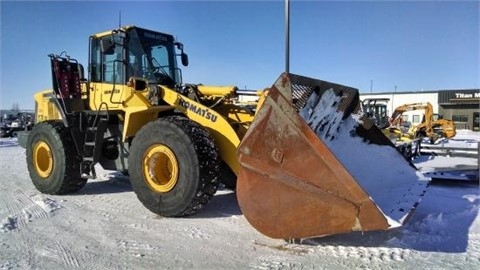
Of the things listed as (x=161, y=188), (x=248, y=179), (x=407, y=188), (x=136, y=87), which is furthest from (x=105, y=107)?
(x=407, y=188)

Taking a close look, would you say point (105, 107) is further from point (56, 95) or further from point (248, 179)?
point (248, 179)

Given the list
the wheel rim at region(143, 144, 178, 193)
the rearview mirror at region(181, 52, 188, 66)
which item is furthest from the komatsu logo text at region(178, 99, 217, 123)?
the rearview mirror at region(181, 52, 188, 66)

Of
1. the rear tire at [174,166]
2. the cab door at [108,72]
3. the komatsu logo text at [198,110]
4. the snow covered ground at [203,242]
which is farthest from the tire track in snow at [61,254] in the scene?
the cab door at [108,72]

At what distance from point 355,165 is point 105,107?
13.6ft

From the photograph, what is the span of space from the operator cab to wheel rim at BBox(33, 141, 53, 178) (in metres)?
1.49

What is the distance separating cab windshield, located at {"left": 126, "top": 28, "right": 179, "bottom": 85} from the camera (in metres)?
6.77

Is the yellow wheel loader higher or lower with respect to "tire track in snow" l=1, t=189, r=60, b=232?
higher

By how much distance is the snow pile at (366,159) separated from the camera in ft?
14.9

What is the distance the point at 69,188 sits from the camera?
23.2 feet

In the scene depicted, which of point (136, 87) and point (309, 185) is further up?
point (136, 87)

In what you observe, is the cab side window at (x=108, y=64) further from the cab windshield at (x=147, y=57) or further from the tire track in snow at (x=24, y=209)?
the tire track in snow at (x=24, y=209)

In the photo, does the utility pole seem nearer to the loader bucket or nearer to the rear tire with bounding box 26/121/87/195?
the rear tire with bounding box 26/121/87/195

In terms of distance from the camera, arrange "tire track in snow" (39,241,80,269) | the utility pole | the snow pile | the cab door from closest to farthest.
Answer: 1. "tire track in snow" (39,241,80,269)
2. the snow pile
3. the cab door
4. the utility pole

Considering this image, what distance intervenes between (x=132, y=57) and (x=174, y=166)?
2377mm
